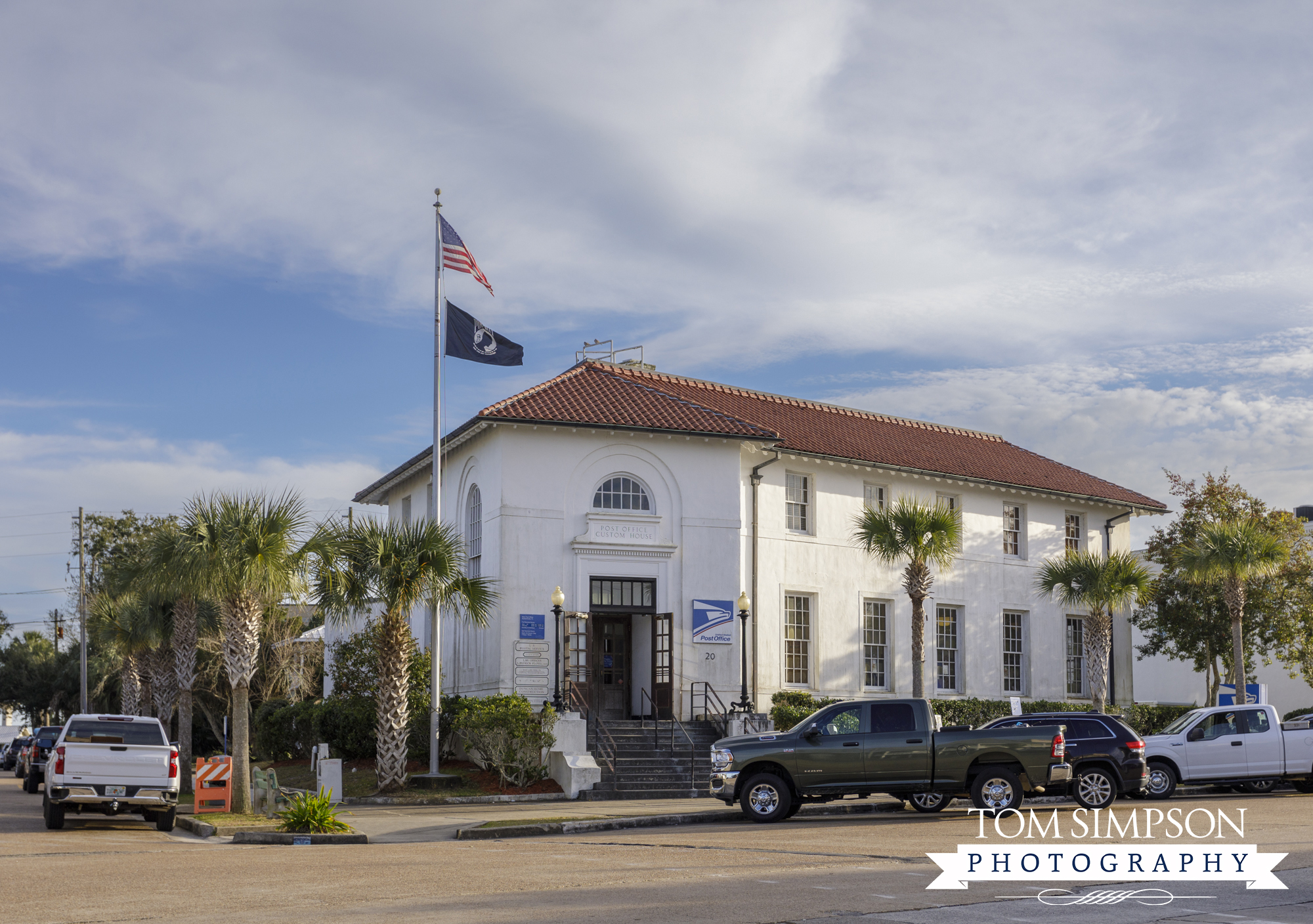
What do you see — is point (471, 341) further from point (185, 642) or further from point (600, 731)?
point (185, 642)

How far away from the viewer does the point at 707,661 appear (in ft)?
93.4

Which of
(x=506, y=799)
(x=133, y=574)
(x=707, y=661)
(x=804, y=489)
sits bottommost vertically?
(x=506, y=799)

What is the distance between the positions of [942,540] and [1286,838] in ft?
40.7

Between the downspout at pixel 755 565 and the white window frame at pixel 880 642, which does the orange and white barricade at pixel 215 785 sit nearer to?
the downspout at pixel 755 565

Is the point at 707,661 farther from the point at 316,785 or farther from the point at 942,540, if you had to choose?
the point at 316,785

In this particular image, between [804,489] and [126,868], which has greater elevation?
[804,489]

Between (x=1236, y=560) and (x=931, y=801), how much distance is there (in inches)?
590

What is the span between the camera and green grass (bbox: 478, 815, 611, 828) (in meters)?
18.3

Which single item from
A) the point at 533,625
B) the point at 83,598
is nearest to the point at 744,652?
the point at 533,625

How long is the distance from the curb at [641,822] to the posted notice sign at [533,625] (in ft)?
26.5

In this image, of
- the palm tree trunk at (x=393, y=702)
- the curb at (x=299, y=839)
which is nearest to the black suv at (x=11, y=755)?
the palm tree trunk at (x=393, y=702)

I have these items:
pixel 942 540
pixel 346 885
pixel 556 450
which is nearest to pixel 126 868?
pixel 346 885

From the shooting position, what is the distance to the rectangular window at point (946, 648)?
3338 cm

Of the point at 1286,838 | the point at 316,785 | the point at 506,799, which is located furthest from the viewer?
the point at 316,785
